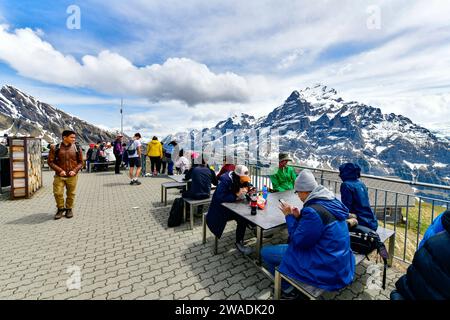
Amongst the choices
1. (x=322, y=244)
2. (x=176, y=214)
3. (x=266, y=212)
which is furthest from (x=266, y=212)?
(x=176, y=214)

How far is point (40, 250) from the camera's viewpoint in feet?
14.9

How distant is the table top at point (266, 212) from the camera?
348 centimetres

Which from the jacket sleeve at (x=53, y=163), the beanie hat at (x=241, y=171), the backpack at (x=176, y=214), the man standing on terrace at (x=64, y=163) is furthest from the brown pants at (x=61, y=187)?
the beanie hat at (x=241, y=171)

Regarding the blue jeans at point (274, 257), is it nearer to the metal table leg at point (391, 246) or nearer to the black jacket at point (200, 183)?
the metal table leg at point (391, 246)

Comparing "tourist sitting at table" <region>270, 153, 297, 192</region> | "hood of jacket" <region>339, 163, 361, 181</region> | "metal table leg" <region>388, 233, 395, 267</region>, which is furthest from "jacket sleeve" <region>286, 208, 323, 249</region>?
"tourist sitting at table" <region>270, 153, 297, 192</region>

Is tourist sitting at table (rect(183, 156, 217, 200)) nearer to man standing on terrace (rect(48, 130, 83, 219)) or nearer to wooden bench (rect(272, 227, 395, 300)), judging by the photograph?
wooden bench (rect(272, 227, 395, 300))

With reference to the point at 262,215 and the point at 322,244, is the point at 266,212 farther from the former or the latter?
the point at 322,244

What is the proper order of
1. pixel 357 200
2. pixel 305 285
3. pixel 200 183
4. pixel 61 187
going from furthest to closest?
pixel 61 187 → pixel 200 183 → pixel 357 200 → pixel 305 285

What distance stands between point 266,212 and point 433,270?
7.72 ft

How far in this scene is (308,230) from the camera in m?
2.41

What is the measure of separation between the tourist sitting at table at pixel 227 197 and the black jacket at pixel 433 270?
258 centimetres

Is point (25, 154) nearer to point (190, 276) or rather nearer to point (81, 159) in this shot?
point (81, 159)
